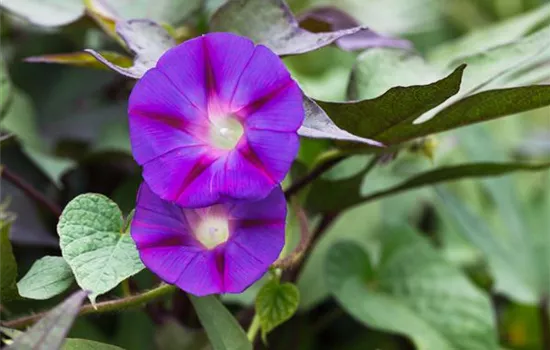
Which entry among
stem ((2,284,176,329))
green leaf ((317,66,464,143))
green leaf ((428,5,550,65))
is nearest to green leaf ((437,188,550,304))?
green leaf ((428,5,550,65))

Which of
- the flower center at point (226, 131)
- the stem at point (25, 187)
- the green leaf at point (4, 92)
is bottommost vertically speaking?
the stem at point (25, 187)

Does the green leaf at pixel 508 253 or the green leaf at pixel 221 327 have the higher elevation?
the green leaf at pixel 221 327

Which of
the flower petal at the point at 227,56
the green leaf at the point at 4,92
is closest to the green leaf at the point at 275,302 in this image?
the flower petal at the point at 227,56

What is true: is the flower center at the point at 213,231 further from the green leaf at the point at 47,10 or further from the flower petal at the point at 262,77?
the green leaf at the point at 47,10

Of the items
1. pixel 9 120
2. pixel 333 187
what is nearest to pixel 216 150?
pixel 333 187

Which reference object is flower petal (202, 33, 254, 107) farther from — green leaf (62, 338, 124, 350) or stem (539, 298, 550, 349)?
stem (539, 298, 550, 349)

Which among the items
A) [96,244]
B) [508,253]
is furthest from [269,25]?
[508,253]

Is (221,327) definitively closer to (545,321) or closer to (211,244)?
(211,244)

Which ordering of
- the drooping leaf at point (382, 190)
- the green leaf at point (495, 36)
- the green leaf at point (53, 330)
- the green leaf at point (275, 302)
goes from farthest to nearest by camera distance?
the green leaf at point (495, 36) < the drooping leaf at point (382, 190) < the green leaf at point (275, 302) < the green leaf at point (53, 330)
